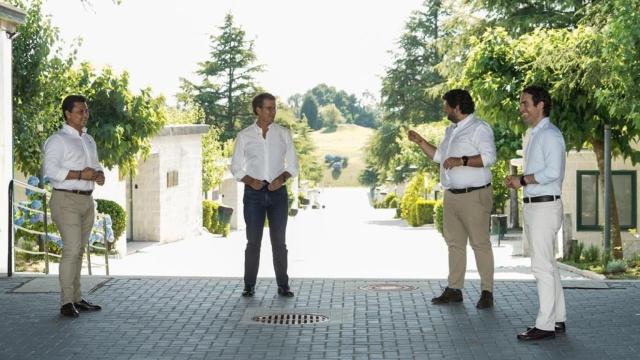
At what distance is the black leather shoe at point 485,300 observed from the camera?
1022 centimetres

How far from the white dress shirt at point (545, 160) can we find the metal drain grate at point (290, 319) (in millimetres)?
2129

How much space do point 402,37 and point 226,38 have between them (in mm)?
17775

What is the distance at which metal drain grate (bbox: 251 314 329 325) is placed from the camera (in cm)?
959

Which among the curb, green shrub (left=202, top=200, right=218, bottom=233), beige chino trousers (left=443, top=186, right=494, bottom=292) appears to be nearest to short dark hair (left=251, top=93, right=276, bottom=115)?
beige chino trousers (left=443, top=186, right=494, bottom=292)

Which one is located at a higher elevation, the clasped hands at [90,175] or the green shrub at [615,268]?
the clasped hands at [90,175]

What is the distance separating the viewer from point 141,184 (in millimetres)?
33031

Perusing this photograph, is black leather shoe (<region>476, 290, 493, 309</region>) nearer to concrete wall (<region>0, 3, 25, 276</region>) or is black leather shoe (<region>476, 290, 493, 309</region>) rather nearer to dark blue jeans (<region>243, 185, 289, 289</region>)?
dark blue jeans (<region>243, 185, 289, 289</region>)

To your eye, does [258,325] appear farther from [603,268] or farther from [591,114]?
[591,114]

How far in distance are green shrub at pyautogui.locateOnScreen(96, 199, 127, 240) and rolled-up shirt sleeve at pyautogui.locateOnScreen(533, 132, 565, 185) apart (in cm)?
1811

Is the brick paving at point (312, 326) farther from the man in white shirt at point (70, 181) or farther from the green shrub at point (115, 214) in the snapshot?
the green shrub at point (115, 214)

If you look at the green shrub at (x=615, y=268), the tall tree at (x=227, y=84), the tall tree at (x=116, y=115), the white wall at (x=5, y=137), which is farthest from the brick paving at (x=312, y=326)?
the tall tree at (x=227, y=84)

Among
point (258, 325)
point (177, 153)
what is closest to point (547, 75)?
point (258, 325)

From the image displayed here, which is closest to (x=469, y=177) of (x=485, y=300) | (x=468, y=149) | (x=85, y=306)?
(x=468, y=149)

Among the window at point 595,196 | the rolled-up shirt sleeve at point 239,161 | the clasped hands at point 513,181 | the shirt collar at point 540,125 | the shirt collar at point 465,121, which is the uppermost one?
the shirt collar at point 465,121
